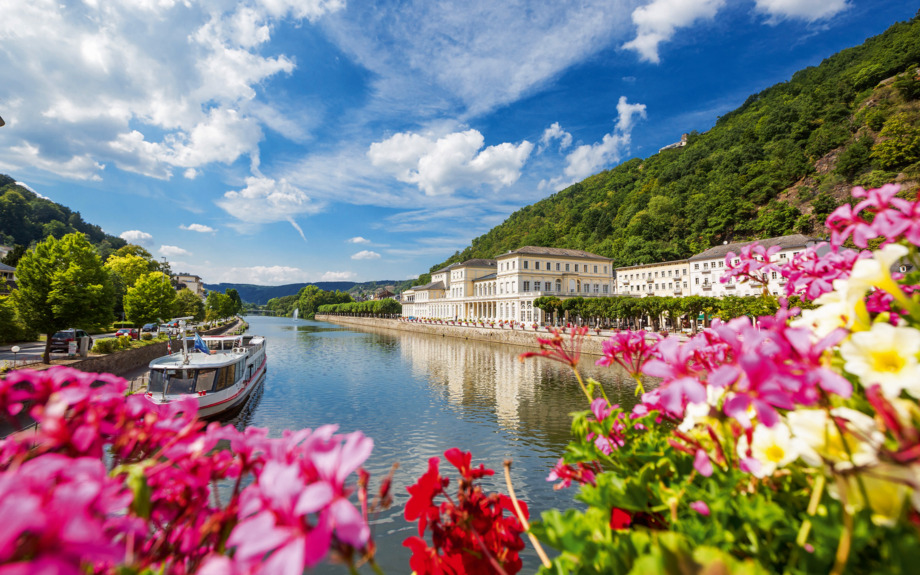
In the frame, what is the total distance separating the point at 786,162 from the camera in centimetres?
7862

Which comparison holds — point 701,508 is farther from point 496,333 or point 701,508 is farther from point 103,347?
point 496,333

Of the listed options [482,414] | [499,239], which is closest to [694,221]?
[499,239]

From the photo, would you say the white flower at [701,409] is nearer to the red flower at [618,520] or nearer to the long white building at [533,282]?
the red flower at [618,520]

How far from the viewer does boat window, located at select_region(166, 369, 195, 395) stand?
14809 mm

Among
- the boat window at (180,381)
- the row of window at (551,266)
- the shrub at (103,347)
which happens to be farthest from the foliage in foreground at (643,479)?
the row of window at (551,266)

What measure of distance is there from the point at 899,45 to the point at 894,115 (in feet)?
71.8

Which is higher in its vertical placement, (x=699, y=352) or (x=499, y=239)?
(x=499, y=239)

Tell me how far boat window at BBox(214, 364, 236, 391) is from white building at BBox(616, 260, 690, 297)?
71.9 m

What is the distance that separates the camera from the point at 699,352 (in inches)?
76.3

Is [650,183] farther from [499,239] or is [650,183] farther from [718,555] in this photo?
[718,555]

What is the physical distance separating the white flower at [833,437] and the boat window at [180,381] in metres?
18.2

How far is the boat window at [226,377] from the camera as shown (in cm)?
1600

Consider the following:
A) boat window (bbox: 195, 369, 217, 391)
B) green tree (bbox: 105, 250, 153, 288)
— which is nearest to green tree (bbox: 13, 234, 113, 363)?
boat window (bbox: 195, 369, 217, 391)

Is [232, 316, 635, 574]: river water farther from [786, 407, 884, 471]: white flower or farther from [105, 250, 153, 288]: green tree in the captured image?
[105, 250, 153, 288]: green tree
